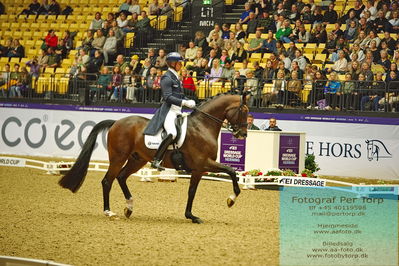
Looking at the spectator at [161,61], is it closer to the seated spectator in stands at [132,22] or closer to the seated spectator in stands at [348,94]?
the seated spectator in stands at [132,22]

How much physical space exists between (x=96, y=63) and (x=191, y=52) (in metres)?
3.77

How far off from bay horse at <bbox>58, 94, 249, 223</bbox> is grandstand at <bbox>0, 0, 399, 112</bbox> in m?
7.59

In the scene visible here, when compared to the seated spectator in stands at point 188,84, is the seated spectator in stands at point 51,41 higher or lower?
higher

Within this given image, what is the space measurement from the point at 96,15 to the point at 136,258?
68.0 ft

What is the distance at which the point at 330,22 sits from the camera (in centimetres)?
2344

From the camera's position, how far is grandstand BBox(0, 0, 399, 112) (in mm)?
20344

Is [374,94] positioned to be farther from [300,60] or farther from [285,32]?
[285,32]

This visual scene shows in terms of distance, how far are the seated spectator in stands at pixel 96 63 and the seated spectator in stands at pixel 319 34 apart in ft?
25.1

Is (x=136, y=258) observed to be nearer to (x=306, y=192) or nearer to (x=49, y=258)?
(x=49, y=258)

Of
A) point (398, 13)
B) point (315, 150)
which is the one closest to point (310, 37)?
point (398, 13)

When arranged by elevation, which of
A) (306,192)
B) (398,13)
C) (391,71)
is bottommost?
(306,192)

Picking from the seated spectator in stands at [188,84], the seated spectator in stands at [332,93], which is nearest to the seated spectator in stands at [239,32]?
the seated spectator in stands at [188,84]

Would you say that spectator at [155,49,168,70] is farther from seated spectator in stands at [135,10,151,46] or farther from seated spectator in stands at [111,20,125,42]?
seated spectator in stands at [111,20,125,42]

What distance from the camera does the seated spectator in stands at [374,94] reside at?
1958 centimetres
